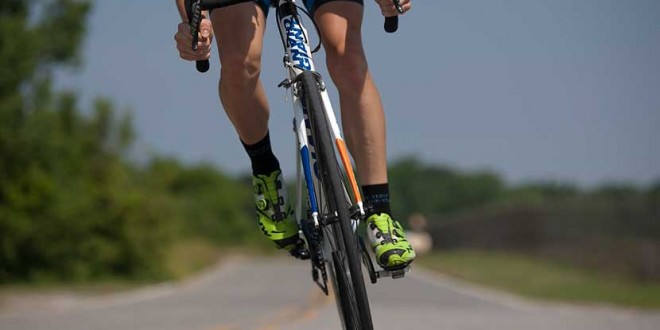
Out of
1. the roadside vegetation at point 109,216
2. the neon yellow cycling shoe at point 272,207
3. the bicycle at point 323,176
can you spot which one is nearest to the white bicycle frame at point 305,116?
the bicycle at point 323,176

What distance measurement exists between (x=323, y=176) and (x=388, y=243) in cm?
50

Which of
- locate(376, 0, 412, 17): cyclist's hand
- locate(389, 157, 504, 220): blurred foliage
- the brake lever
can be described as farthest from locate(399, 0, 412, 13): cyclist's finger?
locate(389, 157, 504, 220): blurred foliage

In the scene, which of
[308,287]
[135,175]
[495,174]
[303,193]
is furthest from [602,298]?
[495,174]

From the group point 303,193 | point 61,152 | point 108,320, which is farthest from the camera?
point 61,152

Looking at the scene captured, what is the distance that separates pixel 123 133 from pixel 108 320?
24.4m

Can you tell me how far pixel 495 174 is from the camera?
174000 mm

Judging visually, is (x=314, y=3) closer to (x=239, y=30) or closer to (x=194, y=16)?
(x=239, y=30)

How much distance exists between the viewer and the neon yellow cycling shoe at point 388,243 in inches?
176

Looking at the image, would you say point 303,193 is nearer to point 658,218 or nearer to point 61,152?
point 658,218

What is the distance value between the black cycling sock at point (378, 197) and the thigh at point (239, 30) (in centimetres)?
64

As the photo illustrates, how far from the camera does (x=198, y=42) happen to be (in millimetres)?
4406

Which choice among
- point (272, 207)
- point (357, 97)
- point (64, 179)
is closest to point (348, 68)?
point (357, 97)

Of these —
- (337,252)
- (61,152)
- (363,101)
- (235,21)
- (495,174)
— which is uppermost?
(235,21)

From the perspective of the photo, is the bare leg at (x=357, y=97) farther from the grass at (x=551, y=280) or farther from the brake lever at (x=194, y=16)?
the grass at (x=551, y=280)
